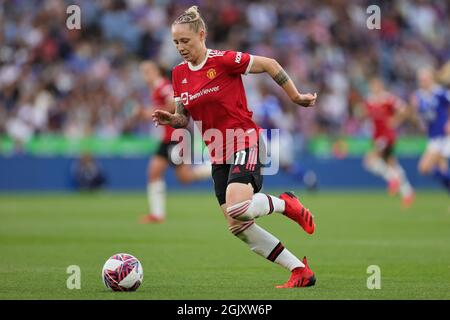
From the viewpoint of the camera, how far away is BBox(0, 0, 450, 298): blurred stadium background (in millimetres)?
24719

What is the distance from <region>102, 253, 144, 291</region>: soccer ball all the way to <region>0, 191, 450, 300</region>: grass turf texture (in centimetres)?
12

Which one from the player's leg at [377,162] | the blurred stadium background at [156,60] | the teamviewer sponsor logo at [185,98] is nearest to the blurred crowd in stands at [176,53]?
the blurred stadium background at [156,60]

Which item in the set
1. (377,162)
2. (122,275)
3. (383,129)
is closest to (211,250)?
(122,275)

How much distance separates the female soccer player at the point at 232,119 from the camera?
334 inches

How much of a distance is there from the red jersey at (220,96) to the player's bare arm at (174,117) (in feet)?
0.49

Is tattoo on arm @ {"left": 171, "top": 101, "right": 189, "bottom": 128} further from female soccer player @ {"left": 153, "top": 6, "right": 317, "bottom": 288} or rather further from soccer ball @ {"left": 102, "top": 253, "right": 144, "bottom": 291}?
soccer ball @ {"left": 102, "top": 253, "right": 144, "bottom": 291}

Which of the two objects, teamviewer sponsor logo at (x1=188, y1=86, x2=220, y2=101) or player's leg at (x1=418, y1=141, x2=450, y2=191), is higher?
teamviewer sponsor logo at (x1=188, y1=86, x2=220, y2=101)

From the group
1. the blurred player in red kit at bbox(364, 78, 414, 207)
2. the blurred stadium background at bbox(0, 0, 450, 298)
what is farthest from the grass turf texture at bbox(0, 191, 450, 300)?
the blurred player in red kit at bbox(364, 78, 414, 207)

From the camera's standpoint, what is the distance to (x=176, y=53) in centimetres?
2708

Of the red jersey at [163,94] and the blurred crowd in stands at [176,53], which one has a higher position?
the blurred crowd in stands at [176,53]

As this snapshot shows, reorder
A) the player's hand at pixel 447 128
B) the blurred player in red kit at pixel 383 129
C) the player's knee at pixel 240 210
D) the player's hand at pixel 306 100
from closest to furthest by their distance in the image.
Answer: the player's knee at pixel 240 210 < the player's hand at pixel 306 100 < the player's hand at pixel 447 128 < the blurred player in red kit at pixel 383 129

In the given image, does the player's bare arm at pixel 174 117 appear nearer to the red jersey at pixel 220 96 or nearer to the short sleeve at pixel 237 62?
the red jersey at pixel 220 96
